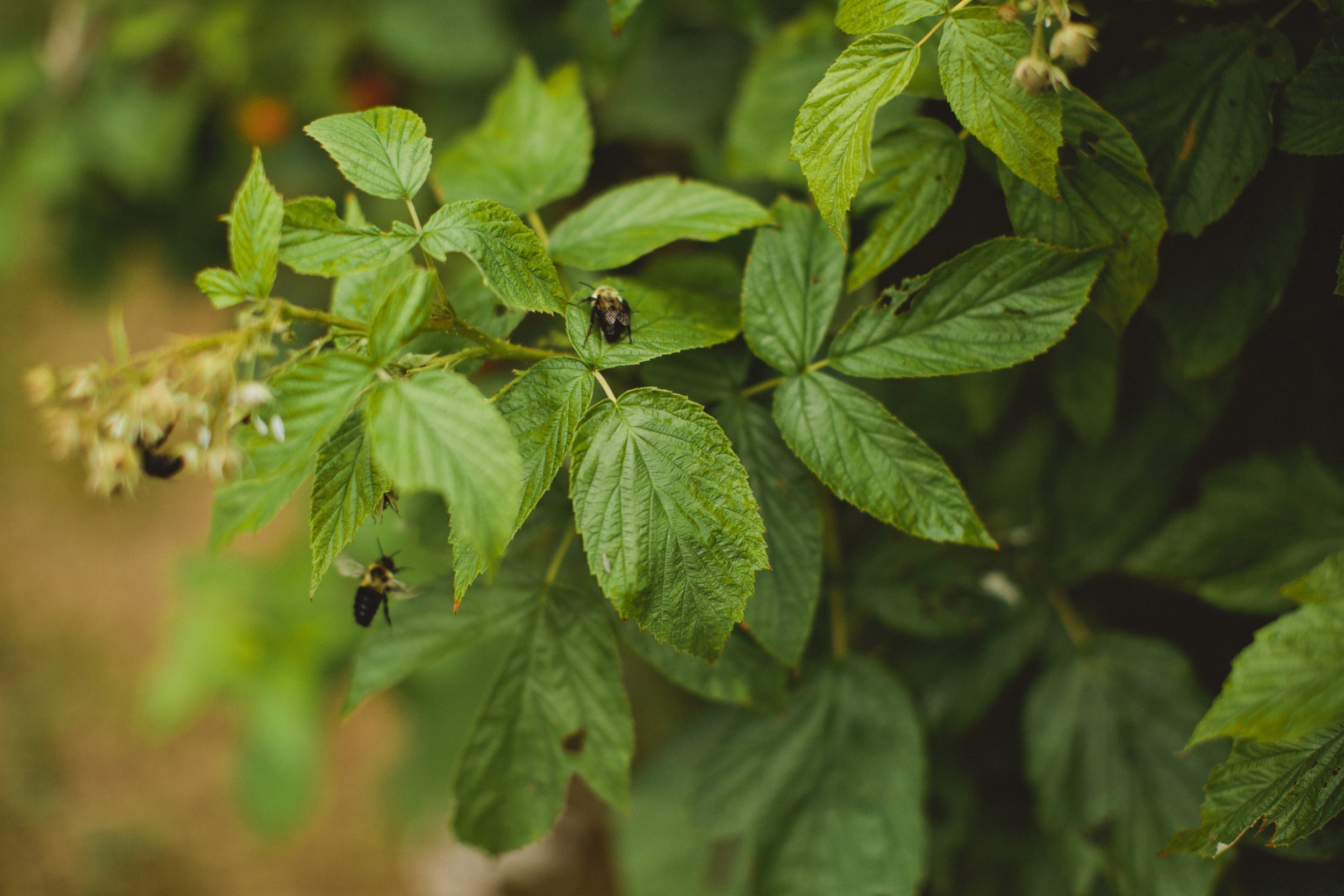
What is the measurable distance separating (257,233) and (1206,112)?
0.93 metres

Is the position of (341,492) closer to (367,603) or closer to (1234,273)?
(367,603)

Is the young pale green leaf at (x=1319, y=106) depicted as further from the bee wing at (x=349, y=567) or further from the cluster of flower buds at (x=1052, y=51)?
the bee wing at (x=349, y=567)

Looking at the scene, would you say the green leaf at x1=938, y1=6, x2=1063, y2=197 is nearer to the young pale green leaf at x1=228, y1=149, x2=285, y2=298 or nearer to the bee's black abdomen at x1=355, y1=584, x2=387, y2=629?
the young pale green leaf at x1=228, y1=149, x2=285, y2=298

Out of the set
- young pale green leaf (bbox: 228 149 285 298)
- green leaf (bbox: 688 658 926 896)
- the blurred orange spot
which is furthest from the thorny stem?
the blurred orange spot

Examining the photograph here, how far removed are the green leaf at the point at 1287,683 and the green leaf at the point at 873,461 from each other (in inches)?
8.1

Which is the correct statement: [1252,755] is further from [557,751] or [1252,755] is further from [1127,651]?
[557,751]

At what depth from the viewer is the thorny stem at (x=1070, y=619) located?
43.2 inches

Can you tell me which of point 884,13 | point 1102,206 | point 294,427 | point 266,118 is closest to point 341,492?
point 294,427

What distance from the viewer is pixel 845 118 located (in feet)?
2.24

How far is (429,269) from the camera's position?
0.64 metres

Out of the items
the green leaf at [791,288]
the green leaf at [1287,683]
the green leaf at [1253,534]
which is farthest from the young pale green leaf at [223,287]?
the green leaf at [1253,534]

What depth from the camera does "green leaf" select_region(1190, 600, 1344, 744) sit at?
22.2 inches

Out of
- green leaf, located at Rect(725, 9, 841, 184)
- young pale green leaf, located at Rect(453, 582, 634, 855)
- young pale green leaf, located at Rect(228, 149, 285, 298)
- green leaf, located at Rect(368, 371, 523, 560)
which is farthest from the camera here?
green leaf, located at Rect(725, 9, 841, 184)

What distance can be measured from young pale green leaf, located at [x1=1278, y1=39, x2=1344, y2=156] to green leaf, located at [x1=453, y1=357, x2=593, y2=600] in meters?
0.72
